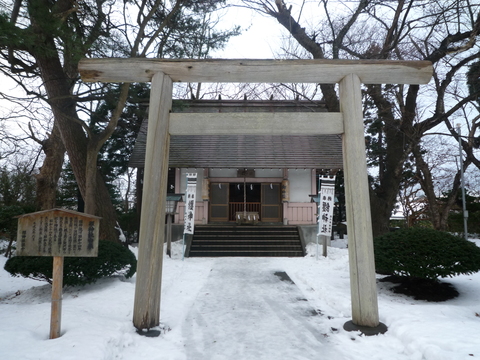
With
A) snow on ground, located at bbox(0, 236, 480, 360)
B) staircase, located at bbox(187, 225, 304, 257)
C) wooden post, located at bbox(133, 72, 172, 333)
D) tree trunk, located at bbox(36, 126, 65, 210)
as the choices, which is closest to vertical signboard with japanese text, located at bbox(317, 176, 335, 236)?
staircase, located at bbox(187, 225, 304, 257)

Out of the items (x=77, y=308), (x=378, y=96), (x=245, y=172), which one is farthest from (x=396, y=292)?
(x=245, y=172)

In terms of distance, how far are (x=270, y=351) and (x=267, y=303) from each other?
6.58ft

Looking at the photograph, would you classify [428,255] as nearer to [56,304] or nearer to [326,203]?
[56,304]

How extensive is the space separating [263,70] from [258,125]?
0.80 m

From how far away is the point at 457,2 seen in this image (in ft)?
32.7

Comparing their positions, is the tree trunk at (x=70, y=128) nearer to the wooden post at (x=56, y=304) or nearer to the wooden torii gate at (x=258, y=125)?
the wooden torii gate at (x=258, y=125)

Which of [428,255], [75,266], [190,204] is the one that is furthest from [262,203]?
[75,266]

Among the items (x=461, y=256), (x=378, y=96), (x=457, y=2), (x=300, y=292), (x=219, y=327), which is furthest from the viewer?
(x=378, y=96)

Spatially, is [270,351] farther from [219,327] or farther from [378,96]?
[378,96]

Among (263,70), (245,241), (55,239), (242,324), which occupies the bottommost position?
(242,324)

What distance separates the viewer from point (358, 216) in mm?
4105

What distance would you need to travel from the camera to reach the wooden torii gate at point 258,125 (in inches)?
158

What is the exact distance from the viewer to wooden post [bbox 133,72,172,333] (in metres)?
3.94

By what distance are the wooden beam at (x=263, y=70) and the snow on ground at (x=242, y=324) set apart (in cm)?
328
